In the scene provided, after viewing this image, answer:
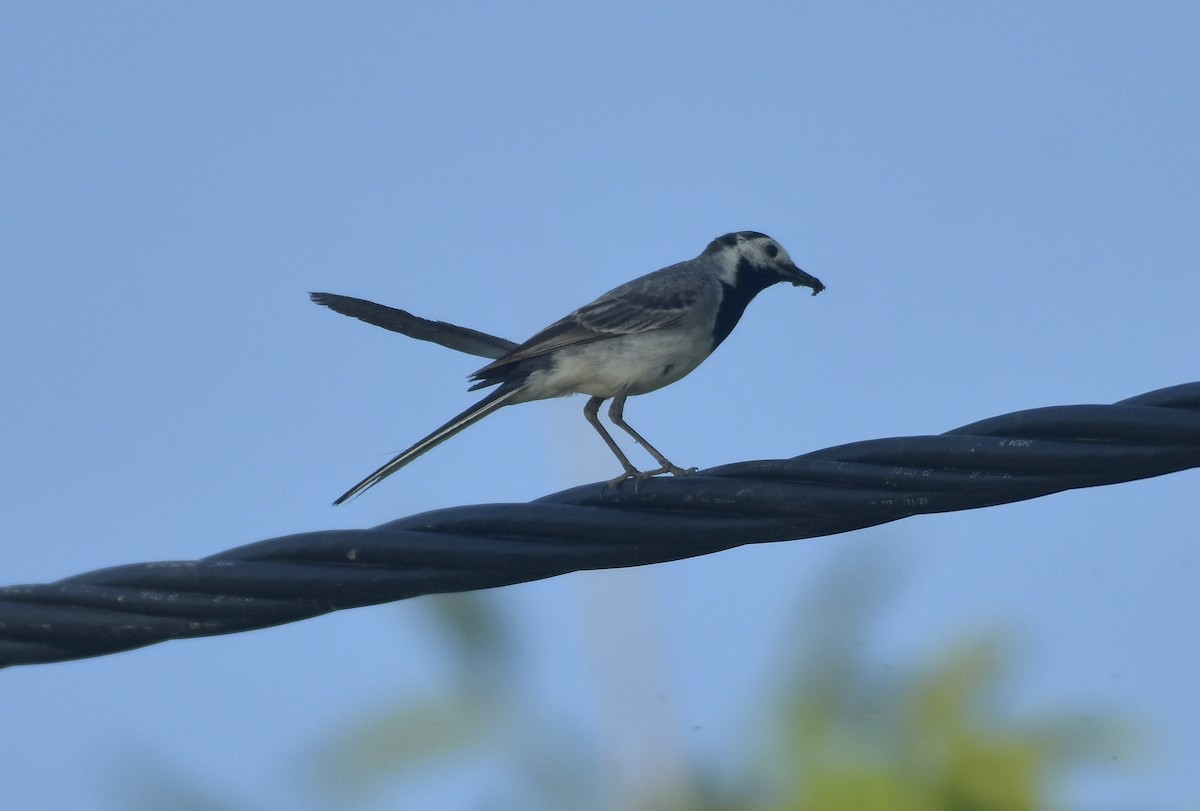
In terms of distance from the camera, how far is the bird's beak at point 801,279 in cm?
881

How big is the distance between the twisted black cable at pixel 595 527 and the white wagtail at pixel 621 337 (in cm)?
181

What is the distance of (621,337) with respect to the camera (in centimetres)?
765

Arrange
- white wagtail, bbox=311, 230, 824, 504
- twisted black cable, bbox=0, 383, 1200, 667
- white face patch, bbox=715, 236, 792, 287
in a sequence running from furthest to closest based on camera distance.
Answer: white face patch, bbox=715, 236, 792, 287
white wagtail, bbox=311, 230, 824, 504
twisted black cable, bbox=0, 383, 1200, 667

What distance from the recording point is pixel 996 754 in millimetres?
5871

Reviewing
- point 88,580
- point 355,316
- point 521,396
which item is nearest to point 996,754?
point 521,396

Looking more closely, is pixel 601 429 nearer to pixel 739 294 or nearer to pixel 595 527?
pixel 739 294

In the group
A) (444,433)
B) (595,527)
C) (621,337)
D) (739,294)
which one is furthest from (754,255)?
(595,527)

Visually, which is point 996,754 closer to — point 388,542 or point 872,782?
point 872,782

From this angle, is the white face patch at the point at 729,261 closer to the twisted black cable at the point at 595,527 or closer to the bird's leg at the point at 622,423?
the bird's leg at the point at 622,423

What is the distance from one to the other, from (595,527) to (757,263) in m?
4.70

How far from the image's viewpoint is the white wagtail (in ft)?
22.0

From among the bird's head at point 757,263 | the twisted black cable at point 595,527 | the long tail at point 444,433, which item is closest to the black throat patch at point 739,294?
the bird's head at point 757,263

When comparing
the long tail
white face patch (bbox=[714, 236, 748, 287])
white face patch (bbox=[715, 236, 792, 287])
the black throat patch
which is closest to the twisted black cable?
the long tail

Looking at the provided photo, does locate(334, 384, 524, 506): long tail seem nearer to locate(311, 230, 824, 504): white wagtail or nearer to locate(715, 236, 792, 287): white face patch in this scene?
locate(311, 230, 824, 504): white wagtail
